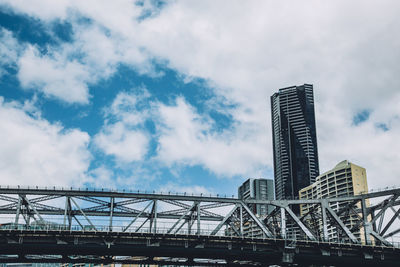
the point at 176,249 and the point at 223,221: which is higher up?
the point at 223,221

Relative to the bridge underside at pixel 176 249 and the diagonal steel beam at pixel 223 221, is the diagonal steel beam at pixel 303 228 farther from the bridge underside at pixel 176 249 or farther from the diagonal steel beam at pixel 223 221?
the diagonal steel beam at pixel 223 221

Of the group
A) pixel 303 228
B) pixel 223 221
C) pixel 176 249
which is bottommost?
pixel 176 249

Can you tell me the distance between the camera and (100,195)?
215 ft

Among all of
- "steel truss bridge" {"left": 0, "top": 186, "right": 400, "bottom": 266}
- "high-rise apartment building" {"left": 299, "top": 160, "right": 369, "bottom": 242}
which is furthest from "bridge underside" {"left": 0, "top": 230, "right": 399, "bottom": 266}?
"high-rise apartment building" {"left": 299, "top": 160, "right": 369, "bottom": 242}

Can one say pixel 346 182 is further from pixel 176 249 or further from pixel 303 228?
pixel 176 249

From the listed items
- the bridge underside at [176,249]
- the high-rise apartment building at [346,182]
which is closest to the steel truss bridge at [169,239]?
the bridge underside at [176,249]

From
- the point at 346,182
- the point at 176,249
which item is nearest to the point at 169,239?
the point at 176,249

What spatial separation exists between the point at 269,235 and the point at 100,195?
26347mm

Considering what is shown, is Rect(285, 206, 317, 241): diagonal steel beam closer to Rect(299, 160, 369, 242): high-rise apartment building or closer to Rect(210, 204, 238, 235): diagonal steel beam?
Rect(210, 204, 238, 235): diagonal steel beam

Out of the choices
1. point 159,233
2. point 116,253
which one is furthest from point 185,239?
point 116,253

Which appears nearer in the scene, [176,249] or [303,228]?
[176,249]

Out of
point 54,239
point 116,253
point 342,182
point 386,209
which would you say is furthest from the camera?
point 342,182

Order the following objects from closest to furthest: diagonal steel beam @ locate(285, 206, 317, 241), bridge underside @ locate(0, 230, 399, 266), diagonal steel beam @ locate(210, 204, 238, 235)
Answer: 1. bridge underside @ locate(0, 230, 399, 266)
2. diagonal steel beam @ locate(210, 204, 238, 235)
3. diagonal steel beam @ locate(285, 206, 317, 241)

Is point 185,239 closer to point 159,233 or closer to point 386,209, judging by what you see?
point 159,233
